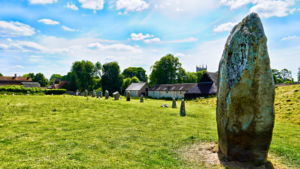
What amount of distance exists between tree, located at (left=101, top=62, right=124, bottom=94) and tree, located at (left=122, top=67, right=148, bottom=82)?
28.9 meters

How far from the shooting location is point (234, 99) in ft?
19.9

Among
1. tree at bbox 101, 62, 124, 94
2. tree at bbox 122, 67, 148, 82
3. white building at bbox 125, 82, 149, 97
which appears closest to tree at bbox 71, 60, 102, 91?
tree at bbox 101, 62, 124, 94

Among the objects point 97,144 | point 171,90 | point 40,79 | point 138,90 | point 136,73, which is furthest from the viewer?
point 40,79

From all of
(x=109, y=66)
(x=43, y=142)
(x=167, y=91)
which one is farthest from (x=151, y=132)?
(x=109, y=66)

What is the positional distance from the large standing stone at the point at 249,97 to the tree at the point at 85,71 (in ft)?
198

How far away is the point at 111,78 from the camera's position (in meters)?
57.5

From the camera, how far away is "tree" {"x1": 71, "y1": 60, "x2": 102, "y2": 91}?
60.7m

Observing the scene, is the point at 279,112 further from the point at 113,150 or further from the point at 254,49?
the point at 113,150

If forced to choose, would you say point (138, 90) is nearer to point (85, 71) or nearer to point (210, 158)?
point (85, 71)

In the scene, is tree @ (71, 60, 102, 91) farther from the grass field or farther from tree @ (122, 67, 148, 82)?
the grass field

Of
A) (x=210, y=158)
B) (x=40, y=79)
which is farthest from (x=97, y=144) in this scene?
(x=40, y=79)

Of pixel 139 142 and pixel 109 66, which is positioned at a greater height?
pixel 109 66

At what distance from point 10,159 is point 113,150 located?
378 centimetres

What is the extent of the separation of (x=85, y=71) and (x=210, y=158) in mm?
59835
